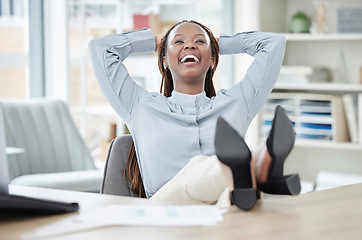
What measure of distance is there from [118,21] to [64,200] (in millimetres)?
3029

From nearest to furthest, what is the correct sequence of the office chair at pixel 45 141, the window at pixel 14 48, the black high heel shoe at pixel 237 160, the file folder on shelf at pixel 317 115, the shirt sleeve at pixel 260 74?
the black high heel shoe at pixel 237 160 → the shirt sleeve at pixel 260 74 → the office chair at pixel 45 141 → the window at pixel 14 48 → the file folder on shelf at pixel 317 115

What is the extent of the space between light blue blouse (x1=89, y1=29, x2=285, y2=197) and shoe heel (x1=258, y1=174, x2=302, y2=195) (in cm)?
57

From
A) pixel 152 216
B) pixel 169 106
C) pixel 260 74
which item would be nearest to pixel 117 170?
pixel 169 106

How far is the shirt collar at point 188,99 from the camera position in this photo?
6.26ft

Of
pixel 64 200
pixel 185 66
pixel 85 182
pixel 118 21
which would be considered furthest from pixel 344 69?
pixel 64 200

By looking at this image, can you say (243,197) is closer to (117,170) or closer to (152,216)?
(152,216)

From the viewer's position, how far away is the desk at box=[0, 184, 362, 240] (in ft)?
3.45

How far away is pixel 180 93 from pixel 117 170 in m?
0.31

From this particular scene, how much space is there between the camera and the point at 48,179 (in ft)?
9.33

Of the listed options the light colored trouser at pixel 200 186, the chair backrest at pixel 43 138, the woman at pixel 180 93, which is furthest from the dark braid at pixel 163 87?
the chair backrest at pixel 43 138

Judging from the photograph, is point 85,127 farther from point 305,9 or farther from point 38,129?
point 305,9

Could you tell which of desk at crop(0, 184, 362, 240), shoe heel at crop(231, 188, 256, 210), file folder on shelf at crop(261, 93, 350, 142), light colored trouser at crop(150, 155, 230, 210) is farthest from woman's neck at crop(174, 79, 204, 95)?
file folder on shelf at crop(261, 93, 350, 142)

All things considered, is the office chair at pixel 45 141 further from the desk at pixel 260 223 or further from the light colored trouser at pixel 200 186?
the desk at pixel 260 223

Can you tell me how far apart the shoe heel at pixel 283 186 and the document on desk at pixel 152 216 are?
4.4 inches
